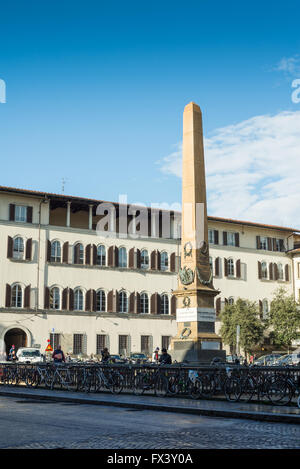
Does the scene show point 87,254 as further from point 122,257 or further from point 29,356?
point 29,356

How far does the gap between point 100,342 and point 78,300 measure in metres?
3.58

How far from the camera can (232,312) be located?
2095 inches

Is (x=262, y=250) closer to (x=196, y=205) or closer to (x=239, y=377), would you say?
(x=196, y=205)

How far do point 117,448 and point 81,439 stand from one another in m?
1.05

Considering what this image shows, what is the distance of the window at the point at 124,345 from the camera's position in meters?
49.4

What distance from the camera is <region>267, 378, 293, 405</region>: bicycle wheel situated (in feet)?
47.7

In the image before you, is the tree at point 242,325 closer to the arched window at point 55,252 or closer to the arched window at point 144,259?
the arched window at point 144,259

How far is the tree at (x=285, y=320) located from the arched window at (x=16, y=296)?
70.7 feet

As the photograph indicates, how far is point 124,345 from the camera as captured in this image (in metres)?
49.7

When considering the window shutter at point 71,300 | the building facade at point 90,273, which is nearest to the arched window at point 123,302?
the building facade at point 90,273

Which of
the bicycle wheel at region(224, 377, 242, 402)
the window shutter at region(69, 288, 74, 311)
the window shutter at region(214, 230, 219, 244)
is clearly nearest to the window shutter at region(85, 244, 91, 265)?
the window shutter at region(69, 288, 74, 311)

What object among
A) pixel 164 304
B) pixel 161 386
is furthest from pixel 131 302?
pixel 161 386

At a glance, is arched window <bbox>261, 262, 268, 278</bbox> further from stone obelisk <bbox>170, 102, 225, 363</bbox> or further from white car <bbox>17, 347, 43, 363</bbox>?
stone obelisk <bbox>170, 102, 225, 363</bbox>

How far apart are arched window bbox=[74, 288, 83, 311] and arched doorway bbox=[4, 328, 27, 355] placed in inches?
170
